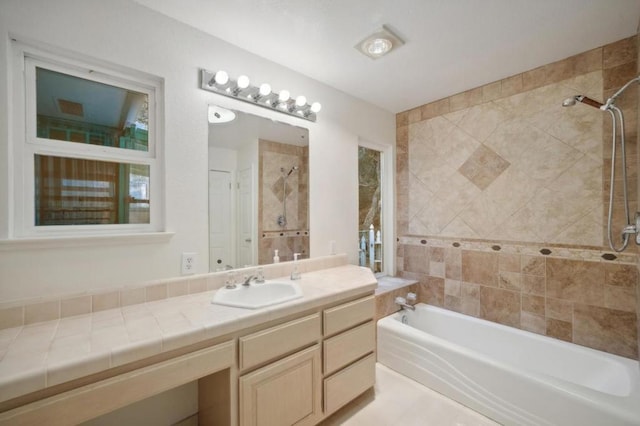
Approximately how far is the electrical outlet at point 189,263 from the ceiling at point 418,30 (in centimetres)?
144

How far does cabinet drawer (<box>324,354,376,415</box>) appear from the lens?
1.64 metres

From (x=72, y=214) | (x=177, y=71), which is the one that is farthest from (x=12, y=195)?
(x=177, y=71)

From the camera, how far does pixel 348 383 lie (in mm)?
1761

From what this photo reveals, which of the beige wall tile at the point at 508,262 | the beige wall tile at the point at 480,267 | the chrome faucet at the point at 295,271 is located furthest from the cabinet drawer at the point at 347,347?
the beige wall tile at the point at 508,262

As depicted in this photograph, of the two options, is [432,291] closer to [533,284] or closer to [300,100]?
[533,284]

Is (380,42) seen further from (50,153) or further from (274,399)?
(274,399)

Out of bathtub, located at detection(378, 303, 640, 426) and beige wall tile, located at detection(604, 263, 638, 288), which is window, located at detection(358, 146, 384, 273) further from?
beige wall tile, located at detection(604, 263, 638, 288)

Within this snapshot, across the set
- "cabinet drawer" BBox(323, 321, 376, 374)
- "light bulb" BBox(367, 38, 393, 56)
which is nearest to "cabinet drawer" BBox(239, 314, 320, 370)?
"cabinet drawer" BBox(323, 321, 376, 374)

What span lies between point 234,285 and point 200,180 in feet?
2.32

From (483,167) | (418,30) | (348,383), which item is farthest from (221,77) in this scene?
(483,167)

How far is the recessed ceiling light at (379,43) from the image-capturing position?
5.70 feet

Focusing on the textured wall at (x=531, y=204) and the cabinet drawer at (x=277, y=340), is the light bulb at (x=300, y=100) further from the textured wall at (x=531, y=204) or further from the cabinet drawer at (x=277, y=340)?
the cabinet drawer at (x=277, y=340)

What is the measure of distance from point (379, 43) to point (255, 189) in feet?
4.40

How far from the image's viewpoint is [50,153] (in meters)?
1.33
